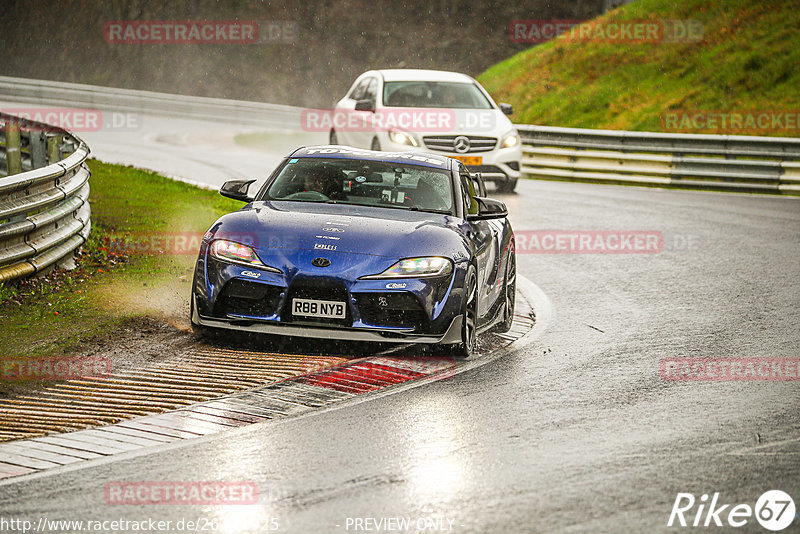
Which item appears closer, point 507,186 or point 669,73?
point 507,186

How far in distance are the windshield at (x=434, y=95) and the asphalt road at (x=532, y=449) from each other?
1033 centimetres

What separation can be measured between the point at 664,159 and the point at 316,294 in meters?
17.0

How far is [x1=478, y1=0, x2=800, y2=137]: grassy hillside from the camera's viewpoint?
32.0 metres

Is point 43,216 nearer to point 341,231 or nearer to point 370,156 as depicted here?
point 370,156

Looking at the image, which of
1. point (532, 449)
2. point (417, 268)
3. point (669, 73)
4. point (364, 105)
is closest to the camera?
point (532, 449)

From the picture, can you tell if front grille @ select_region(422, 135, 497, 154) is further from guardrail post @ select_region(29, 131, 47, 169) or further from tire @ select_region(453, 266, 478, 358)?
tire @ select_region(453, 266, 478, 358)

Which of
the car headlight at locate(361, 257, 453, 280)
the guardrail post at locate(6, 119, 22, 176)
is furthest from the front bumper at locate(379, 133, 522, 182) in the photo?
the car headlight at locate(361, 257, 453, 280)

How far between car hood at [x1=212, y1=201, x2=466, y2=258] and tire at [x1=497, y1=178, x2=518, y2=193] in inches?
465

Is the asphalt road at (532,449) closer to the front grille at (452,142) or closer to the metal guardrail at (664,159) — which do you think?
the front grille at (452,142)

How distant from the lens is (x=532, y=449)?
6664 millimetres

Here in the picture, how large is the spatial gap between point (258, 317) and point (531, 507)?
3470 millimetres

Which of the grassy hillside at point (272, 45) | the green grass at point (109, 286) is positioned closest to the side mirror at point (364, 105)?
the green grass at point (109, 286)

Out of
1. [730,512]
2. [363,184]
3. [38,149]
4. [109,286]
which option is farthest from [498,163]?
[730,512]

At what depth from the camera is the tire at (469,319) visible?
29.4 feet
